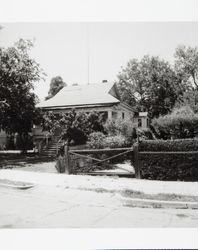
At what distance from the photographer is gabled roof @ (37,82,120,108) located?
27684mm

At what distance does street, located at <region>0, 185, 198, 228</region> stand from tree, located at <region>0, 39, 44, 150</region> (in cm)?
1245

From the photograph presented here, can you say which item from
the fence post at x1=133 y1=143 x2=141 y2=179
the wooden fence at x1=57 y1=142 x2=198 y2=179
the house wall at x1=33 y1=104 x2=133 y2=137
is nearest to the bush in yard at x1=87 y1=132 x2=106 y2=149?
the wooden fence at x1=57 y1=142 x2=198 y2=179

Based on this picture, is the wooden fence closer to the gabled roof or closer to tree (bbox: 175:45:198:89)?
the gabled roof

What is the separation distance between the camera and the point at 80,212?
26.9ft

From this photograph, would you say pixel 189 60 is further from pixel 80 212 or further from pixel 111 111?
pixel 80 212

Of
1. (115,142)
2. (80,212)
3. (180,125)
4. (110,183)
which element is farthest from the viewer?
(180,125)

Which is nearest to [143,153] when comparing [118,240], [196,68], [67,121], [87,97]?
[118,240]

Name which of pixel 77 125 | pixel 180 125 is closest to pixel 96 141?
pixel 77 125

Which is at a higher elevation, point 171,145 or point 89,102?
point 89,102

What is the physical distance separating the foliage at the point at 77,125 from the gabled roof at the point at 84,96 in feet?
12.4

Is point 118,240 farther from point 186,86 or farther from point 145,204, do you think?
point 186,86

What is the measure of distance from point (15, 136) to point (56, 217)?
93.9ft

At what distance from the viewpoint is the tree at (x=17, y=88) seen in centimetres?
A: 2220

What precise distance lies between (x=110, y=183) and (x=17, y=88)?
13704mm
